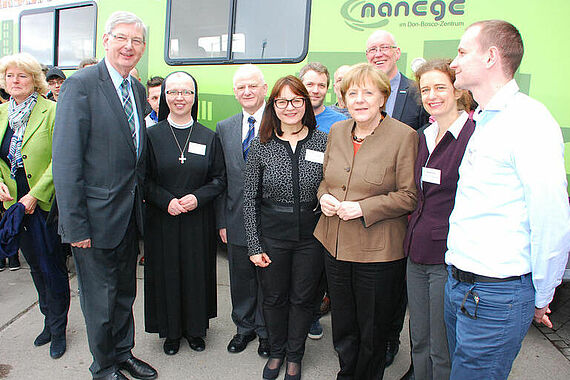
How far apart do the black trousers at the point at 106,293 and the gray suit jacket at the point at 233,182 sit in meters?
0.68

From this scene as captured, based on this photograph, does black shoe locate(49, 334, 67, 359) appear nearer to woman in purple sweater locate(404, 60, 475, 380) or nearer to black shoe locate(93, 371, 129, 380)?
black shoe locate(93, 371, 129, 380)

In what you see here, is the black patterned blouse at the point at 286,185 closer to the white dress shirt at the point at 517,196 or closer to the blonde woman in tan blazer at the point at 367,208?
the blonde woman in tan blazer at the point at 367,208

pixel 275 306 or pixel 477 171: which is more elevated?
pixel 477 171

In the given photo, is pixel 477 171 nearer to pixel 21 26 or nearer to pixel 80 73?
pixel 80 73

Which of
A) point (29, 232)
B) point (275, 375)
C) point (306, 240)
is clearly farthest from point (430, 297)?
point (29, 232)

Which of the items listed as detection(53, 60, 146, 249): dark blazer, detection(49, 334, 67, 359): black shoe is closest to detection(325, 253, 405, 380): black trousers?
detection(53, 60, 146, 249): dark blazer

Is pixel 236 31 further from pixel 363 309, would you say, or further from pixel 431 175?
pixel 363 309

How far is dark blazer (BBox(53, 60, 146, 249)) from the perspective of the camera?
7.69 ft

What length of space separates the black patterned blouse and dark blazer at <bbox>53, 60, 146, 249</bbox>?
0.74 m

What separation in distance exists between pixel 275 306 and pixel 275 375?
1.61 feet

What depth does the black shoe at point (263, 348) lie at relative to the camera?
3.10 m

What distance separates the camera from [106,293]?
258 centimetres

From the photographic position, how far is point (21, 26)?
23.4ft

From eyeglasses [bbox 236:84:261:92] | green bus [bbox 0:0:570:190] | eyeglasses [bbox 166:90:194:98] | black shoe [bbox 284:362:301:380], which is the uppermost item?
green bus [bbox 0:0:570:190]
